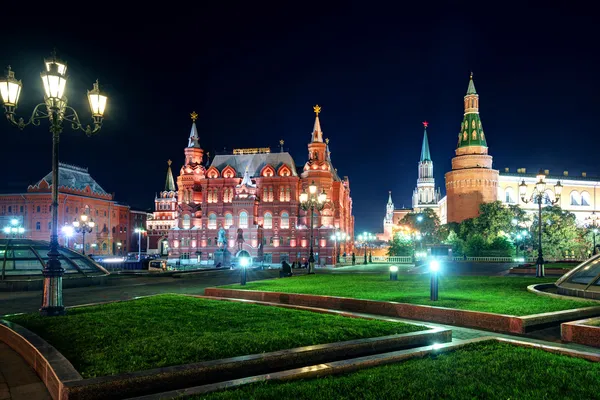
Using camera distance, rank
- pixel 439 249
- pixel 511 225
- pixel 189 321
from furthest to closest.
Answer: pixel 511 225, pixel 439 249, pixel 189 321

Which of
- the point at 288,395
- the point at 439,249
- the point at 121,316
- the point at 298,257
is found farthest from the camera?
the point at 298,257

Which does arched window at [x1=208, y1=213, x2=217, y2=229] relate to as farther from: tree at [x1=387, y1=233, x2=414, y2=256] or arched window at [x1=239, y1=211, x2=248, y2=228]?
tree at [x1=387, y1=233, x2=414, y2=256]

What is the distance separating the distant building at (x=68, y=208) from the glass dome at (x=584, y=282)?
67.9 m

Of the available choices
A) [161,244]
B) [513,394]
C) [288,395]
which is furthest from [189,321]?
[161,244]

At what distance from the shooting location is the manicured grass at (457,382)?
16.8 feet

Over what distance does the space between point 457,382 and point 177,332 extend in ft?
14.9

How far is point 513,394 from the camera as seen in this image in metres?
5.16

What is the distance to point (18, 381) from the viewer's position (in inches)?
247

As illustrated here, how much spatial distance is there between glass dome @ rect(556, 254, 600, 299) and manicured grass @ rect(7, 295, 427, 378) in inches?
269

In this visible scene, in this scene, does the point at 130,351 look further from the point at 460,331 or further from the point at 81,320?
the point at 460,331

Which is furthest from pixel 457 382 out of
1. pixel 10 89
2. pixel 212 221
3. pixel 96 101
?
pixel 212 221

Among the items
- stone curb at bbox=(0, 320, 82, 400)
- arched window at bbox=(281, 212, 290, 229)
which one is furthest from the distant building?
stone curb at bbox=(0, 320, 82, 400)

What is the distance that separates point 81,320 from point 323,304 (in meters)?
6.03

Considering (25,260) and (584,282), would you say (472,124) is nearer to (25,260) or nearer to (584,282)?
(584,282)
